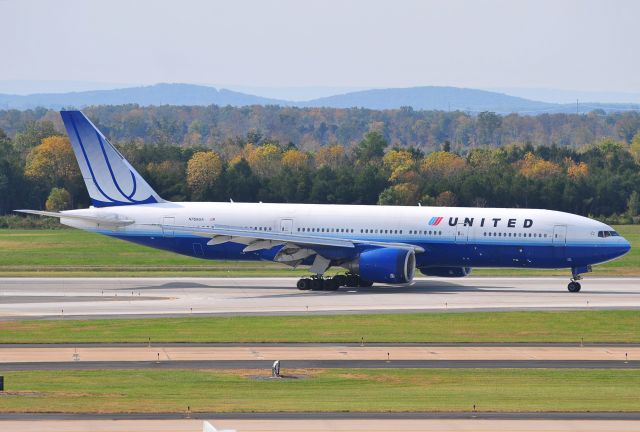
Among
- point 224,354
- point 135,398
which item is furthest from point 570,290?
A: point 135,398

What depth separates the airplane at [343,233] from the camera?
6222cm

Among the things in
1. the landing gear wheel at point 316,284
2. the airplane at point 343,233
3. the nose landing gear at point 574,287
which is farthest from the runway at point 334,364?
the landing gear wheel at point 316,284

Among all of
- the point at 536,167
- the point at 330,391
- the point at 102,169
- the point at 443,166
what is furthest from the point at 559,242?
the point at 536,167

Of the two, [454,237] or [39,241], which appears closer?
[454,237]

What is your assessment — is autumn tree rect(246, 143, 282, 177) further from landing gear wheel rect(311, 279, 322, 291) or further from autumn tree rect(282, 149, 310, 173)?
landing gear wheel rect(311, 279, 322, 291)

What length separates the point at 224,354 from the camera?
41250 mm

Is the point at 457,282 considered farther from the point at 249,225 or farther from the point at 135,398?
the point at 135,398

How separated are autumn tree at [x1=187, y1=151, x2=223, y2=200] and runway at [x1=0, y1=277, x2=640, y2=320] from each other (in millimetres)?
60415

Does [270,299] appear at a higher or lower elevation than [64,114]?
lower

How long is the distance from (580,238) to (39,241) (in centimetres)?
5389

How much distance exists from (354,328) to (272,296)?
13027 millimetres

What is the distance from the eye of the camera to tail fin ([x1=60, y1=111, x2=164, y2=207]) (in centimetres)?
6869

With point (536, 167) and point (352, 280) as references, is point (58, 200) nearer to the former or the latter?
point (352, 280)

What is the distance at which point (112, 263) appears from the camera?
8319 centimetres
